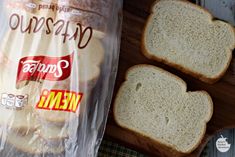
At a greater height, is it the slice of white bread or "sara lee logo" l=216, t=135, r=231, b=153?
the slice of white bread

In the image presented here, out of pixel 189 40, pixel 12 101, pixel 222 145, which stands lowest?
pixel 222 145

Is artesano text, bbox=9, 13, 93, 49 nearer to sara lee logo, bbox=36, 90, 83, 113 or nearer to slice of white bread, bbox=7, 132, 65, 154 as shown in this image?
sara lee logo, bbox=36, 90, 83, 113

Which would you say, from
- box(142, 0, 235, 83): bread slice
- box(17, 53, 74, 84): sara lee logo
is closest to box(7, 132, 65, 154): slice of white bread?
box(17, 53, 74, 84): sara lee logo

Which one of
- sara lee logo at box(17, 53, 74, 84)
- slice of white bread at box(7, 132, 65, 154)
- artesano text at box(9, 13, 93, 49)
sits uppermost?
artesano text at box(9, 13, 93, 49)

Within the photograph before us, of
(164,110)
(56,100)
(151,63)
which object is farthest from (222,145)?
(56,100)

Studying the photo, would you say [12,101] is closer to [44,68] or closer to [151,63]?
[44,68]

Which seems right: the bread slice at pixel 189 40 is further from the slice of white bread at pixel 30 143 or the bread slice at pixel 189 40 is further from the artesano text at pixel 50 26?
Result: the slice of white bread at pixel 30 143
